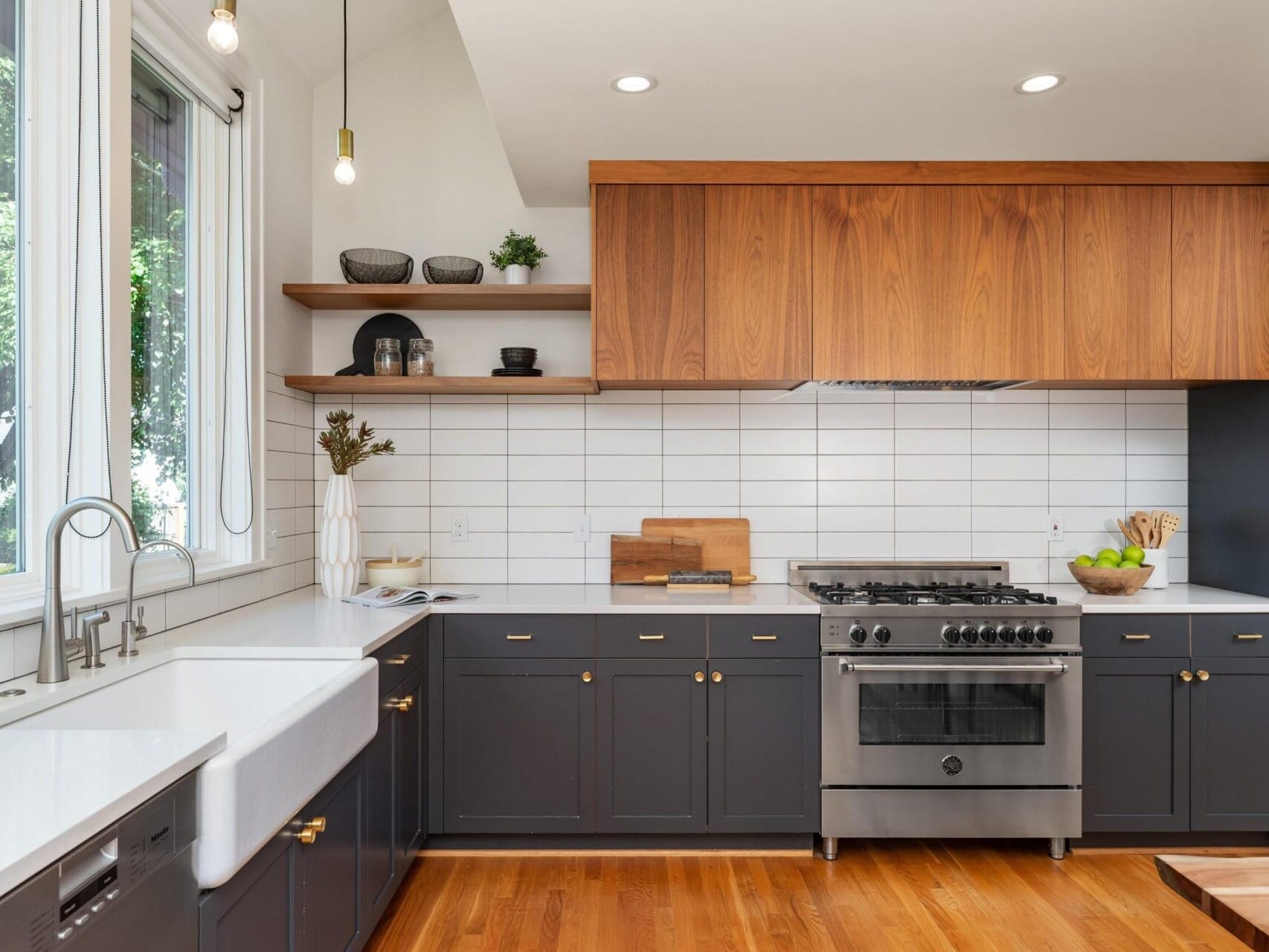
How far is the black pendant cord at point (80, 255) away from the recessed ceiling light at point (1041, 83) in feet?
7.83

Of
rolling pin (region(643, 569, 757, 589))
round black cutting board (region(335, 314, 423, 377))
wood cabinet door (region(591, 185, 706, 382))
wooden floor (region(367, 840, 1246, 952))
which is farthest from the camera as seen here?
round black cutting board (region(335, 314, 423, 377))

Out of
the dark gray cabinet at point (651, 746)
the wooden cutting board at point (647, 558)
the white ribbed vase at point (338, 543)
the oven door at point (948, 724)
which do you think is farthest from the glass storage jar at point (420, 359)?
the oven door at point (948, 724)

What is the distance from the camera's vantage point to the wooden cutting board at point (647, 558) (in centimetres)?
338

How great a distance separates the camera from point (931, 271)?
3006 millimetres

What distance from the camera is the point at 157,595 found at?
7.45 ft

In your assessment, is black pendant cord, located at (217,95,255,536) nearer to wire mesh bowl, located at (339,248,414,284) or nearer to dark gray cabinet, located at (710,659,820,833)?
wire mesh bowl, located at (339,248,414,284)

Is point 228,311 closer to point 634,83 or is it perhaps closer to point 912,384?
point 634,83

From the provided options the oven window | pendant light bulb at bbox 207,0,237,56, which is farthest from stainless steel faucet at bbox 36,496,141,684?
the oven window

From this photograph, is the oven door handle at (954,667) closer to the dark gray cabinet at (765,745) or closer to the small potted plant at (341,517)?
the dark gray cabinet at (765,745)

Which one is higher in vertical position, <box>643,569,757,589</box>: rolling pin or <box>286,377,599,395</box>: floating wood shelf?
<box>286,377,599,395</box>: floating wood shelf

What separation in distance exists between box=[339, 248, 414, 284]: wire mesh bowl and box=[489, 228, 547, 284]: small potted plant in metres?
0.36

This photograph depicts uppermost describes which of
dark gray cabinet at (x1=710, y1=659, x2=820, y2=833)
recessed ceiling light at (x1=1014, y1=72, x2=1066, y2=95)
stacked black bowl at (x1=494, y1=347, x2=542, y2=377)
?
recessed ceiling light at (x1=1014, y1=72, x2=1066, y2=95)

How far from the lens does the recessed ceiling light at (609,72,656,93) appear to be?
92.0 inches

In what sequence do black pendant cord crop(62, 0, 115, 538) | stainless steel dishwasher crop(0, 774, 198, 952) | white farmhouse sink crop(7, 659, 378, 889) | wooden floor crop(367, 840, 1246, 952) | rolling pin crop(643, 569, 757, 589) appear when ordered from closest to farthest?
stainless steel dishwasher crop(0, 774, 198, 952)
white farmhouse sink crop(7, 659, 378, 889)
black pendant cord crop(62, 0, 115, 538)
wooden floor crop(367, 840, 1246, 952)
rolling pin crop(643, 569, 757, 589)
